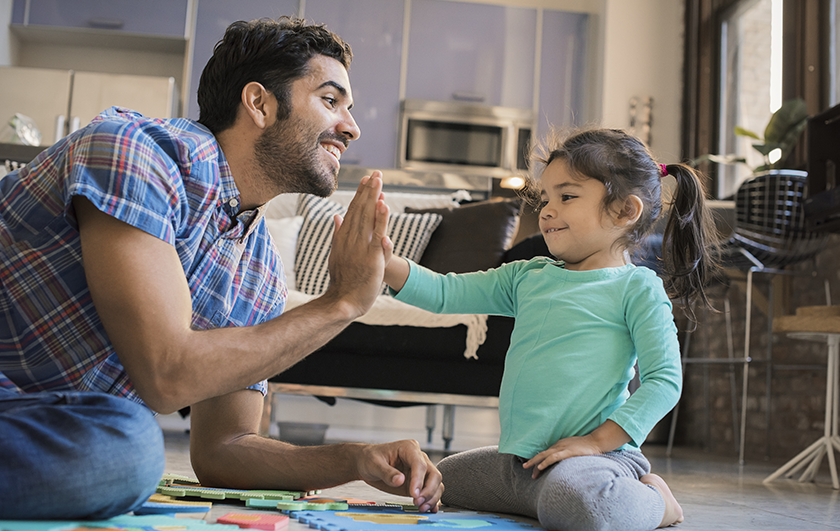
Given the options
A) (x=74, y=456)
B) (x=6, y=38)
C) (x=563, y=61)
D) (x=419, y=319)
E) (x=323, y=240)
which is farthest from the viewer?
(x=563, y=61)

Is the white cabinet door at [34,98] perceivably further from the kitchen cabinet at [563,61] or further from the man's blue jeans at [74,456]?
the man's blue jeans at [74,456]

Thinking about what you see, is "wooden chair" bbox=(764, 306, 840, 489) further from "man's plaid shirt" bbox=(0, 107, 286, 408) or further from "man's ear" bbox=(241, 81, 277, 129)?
"man's plaid shirt" bbox=(0, 107, 286, 408)

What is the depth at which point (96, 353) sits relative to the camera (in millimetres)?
968

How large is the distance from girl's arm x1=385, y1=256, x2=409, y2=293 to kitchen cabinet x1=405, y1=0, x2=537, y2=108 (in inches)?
166

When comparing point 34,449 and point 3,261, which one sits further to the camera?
point 3,261

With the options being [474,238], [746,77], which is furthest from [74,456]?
[746,77]

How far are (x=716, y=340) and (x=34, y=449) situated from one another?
378 centimetres

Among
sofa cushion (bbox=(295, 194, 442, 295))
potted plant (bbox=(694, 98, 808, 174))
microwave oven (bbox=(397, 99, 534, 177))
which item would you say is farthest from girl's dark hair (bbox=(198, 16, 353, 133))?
microwave oven (bbox=(397, 99, 534, 177))

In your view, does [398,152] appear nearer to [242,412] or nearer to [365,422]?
[365,422]

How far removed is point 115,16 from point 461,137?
7.93 feet

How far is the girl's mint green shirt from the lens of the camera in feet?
3.90

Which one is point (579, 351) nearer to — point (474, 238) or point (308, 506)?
point (308, 506)

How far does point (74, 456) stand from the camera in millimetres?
831

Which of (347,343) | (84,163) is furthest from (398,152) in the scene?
(84,163)
